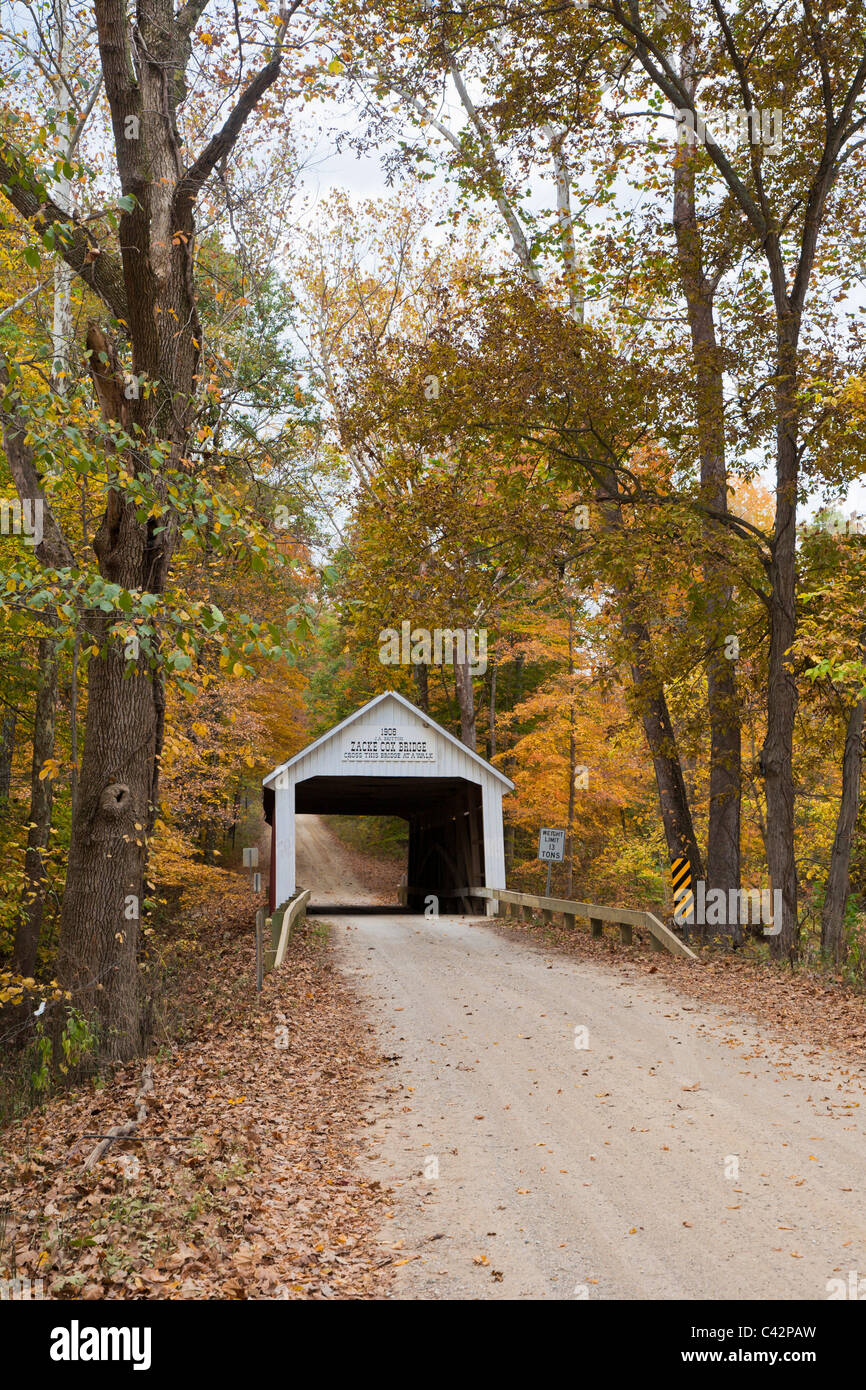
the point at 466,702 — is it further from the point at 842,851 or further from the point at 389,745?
the point at 842,851

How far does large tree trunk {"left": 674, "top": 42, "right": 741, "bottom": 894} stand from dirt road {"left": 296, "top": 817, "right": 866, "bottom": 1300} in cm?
467

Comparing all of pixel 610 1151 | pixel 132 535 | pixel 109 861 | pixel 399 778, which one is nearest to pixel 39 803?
pixel 109 861

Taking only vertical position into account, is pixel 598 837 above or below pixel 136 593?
below

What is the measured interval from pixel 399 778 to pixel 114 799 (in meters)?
14.1

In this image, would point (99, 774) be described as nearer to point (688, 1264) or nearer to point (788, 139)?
point (688, 1264)

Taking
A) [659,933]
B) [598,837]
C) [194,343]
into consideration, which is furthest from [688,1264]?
[598,837]

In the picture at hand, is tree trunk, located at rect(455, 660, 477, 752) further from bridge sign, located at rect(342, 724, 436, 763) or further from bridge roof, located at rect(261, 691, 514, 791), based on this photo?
bridge sign, located at rect(342, 724, 436, 763)

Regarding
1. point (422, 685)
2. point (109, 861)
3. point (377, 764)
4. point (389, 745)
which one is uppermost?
point (422, 685)

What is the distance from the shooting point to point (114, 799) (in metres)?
8.38

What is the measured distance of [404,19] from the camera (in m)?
12.5

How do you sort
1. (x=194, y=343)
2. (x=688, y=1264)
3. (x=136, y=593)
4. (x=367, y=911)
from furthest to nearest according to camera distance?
(x=367, y=911) < (x=194, y=343) < (x=136, y=593) < (x=688, y=1264)

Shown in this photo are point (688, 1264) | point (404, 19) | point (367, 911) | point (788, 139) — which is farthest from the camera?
point (367, 911)
